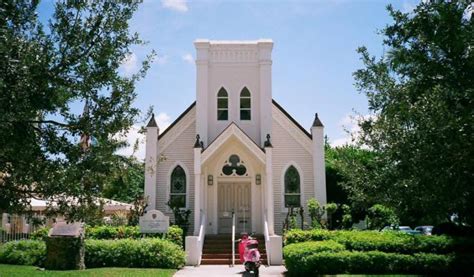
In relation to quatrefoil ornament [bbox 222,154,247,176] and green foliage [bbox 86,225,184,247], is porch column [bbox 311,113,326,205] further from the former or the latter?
green foliage [bbox 86,225,184,247]

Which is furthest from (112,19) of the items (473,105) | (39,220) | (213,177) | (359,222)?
(359,222)

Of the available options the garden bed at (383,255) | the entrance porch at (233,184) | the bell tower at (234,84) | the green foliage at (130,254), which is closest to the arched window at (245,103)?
the bell tower at (234,84)

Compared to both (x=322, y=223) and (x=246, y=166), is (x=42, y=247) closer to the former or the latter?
(x=246, y=166)

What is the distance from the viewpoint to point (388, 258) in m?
14.9

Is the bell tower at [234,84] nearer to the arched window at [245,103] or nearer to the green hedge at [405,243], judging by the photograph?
the arched window at [245,103]

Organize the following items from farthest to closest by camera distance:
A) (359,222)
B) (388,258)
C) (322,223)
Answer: (359,222)
(322,223)
(388,258)

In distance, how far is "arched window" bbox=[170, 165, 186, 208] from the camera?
24078 mm

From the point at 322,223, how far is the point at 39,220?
1536 centimetres

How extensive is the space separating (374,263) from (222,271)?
5.26m

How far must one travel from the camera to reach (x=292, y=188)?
79.5ft

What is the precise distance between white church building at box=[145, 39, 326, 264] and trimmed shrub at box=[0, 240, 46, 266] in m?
6.13

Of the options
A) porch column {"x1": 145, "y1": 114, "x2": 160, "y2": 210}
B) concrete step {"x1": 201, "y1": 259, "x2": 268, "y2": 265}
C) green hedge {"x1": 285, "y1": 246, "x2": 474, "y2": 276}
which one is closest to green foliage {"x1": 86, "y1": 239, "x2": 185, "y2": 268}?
concrete step {"x1": 201, "y1": 259, "x2": 268, "y2": 265}

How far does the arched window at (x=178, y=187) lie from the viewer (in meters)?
24.1

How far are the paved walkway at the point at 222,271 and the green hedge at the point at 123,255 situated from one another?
79 cm
